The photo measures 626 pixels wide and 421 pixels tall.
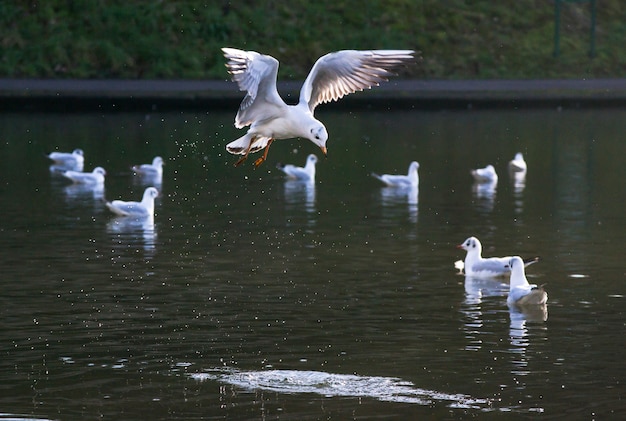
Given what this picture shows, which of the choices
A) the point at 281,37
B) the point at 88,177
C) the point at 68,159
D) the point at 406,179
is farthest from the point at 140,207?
the point at 281,37

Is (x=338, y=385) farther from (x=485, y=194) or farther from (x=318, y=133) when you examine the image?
(x=485, y=194)

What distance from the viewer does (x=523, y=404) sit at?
424 inches

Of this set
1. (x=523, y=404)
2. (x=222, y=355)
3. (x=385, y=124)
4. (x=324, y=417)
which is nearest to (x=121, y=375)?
(x=222, y=355)

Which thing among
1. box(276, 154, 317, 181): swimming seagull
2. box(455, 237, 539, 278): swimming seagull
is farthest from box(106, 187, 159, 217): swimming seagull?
Result: box(455, 237, 539, 278): swimming seagull

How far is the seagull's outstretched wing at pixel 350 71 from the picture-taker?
14.2 meters

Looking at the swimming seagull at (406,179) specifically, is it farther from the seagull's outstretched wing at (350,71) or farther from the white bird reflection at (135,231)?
the seagull's outstretched wing at (350,71)

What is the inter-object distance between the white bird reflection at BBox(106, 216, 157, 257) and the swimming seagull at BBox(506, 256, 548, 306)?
15.2 feet

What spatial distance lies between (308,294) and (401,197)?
8.63 m

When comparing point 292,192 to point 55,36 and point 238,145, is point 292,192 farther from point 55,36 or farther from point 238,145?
point 55,36

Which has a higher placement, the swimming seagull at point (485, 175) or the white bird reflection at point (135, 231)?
the swimming seagull at point (485, 175)

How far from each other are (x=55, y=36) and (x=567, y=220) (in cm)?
2186

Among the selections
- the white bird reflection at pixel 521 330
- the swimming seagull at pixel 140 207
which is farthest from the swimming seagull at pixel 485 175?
the white bird reflection at pixel 521 330

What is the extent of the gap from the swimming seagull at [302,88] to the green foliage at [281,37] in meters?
24.0

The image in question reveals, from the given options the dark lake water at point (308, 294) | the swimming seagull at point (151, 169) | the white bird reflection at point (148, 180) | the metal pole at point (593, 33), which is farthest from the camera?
the metal pole at point (593, 33)
